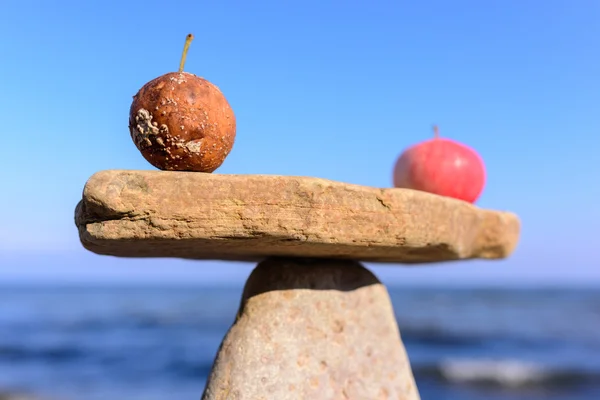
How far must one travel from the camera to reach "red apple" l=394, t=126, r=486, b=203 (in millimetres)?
3051

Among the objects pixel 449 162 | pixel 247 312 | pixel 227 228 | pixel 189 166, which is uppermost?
pixel 449 162

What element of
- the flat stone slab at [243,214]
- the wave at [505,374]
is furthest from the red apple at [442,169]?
the wave at [505,374]

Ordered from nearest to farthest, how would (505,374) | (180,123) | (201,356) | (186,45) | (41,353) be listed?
(180,123) < (186,45) < (505,374) < (201,356) < (41,353)

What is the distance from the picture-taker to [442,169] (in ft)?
10.0

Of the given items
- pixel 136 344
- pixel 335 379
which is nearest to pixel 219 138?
pixel 335 379

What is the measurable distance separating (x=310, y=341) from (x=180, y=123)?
1194 millimetres

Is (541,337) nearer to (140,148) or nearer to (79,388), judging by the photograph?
(79,388)

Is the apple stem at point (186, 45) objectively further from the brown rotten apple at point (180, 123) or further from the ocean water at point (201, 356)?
the ocean water at point (201, 356)

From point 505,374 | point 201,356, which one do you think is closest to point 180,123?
point 505,374

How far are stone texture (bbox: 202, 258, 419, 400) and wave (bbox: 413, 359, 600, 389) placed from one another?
26.5 ft

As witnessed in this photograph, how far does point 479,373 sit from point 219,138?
10.2 metres

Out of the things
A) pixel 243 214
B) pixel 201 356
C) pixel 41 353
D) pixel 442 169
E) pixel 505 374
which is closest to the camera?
pixel 243 214

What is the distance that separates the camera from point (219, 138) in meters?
2.38

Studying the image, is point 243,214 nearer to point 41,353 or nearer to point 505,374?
point 505,374
